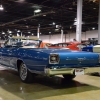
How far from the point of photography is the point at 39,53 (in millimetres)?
5086

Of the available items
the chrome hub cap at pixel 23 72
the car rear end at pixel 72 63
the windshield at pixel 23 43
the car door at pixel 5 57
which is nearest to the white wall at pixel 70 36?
the windshield at pixel 23 43

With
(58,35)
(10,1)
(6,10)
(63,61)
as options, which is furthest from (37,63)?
(58,35)

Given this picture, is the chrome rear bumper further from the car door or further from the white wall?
the white wall

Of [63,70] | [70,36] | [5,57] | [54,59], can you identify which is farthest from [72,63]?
[70,36]

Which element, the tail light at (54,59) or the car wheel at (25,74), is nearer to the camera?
the tail light at (54,59)

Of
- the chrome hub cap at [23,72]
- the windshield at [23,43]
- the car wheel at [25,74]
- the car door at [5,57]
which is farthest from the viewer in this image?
the windshield at [23,43]

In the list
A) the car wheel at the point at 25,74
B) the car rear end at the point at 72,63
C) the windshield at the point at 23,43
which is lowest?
the car wheel at the point at 25,74

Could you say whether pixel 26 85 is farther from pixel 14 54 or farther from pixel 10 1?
pixel 10 1

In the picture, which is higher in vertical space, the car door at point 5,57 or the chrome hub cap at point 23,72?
the car door at point 5,57

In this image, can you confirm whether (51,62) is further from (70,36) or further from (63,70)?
(70,36)

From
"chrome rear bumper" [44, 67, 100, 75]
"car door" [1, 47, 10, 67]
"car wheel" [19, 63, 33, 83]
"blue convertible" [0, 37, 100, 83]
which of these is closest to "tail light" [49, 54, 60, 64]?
"blue convertible" [0, 37, 100, 83]

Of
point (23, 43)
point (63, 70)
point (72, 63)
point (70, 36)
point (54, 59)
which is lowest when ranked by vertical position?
point (63, 70)

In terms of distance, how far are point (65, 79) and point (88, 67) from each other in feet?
5.14

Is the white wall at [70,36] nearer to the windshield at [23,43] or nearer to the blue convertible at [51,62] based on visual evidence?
the windshield at [23,43]
